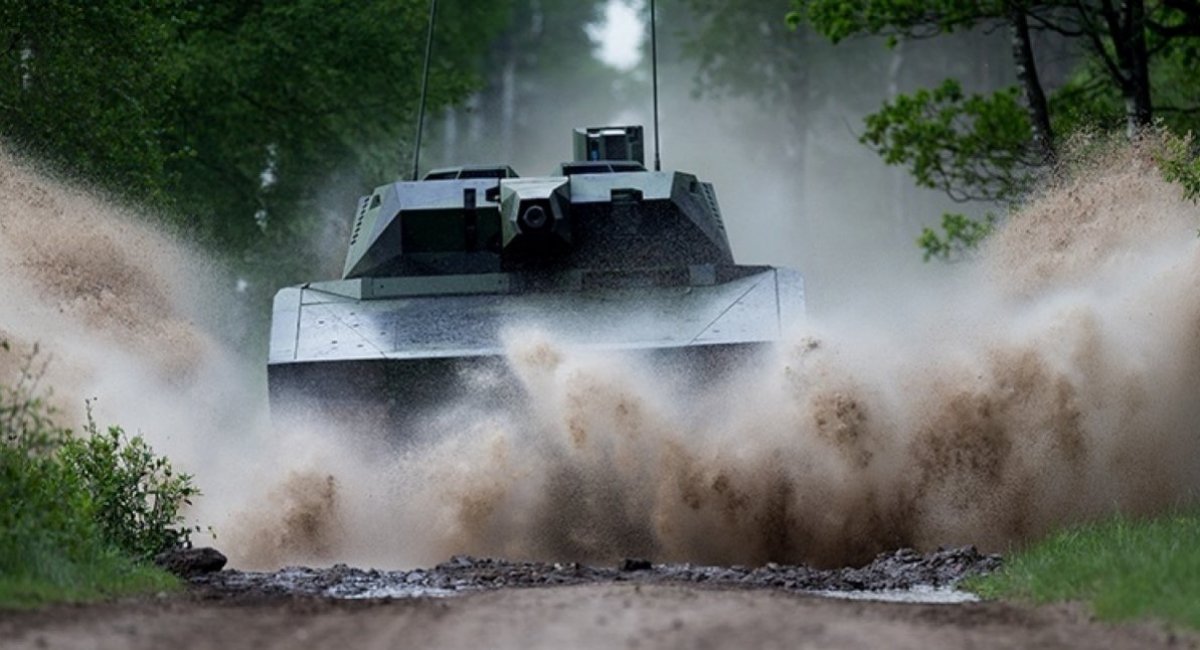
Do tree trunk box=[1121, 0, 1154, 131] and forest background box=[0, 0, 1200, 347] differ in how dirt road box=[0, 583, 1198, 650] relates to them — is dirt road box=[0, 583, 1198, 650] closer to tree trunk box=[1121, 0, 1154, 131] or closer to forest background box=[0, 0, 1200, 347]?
forest background box=[0, 0, 1200, 347]

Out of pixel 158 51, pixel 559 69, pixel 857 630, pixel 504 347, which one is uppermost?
pixel 559 69

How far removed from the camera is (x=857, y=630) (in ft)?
30.6

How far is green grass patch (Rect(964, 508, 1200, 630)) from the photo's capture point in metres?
9.89

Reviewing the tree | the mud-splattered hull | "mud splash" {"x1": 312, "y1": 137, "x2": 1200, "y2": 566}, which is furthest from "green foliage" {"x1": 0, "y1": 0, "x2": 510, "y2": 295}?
"mud splash" {"x1": 312, "y1": 137, "x2": 1200, "y2": 566}

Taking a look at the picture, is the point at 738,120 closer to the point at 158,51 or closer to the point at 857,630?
the point at 158,51

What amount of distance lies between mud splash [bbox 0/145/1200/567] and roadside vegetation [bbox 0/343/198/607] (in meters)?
1.42

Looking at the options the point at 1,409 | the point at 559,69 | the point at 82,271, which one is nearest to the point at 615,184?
the point at 82,271

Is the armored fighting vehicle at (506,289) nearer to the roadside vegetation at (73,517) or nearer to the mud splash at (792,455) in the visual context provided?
the mud splash at (792,455)

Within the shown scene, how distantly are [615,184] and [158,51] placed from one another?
735 centimetres

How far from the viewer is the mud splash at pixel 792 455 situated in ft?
48.4

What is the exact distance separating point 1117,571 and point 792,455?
4.07 metres

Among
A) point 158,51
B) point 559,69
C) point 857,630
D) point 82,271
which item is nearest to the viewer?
point 857,630

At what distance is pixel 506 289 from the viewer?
16.3m

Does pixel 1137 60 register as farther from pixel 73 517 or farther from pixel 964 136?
pixel 73 517
